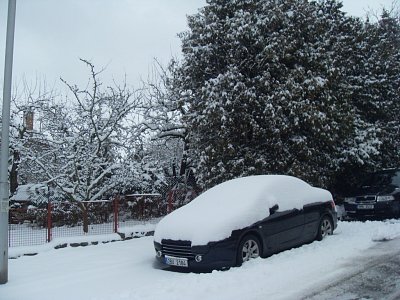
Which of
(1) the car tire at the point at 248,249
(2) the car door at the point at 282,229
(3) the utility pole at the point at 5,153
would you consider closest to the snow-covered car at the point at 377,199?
(2) the car door at the point at 282,229

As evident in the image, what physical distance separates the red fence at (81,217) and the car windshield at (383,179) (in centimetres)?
634

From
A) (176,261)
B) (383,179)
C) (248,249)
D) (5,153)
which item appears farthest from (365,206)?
(5,153)

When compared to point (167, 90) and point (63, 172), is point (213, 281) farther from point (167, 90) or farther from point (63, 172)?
point (167, 90)

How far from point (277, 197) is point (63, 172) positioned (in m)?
7.09

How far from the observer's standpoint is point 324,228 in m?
9.85

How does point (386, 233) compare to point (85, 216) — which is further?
point (85, 216)

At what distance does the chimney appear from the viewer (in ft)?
46.9

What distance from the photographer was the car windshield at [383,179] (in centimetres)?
1320

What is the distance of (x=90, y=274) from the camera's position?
7.62 meters

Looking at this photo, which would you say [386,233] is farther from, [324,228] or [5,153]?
[5,153]

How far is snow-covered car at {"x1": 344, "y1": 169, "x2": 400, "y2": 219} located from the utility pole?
9966 mm

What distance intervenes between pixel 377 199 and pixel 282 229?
554 cm

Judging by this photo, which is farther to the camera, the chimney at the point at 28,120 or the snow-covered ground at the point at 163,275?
the chimney at the point at 28,120

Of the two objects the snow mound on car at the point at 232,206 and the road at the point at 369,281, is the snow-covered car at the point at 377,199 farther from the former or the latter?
the road at the point at 369,281
